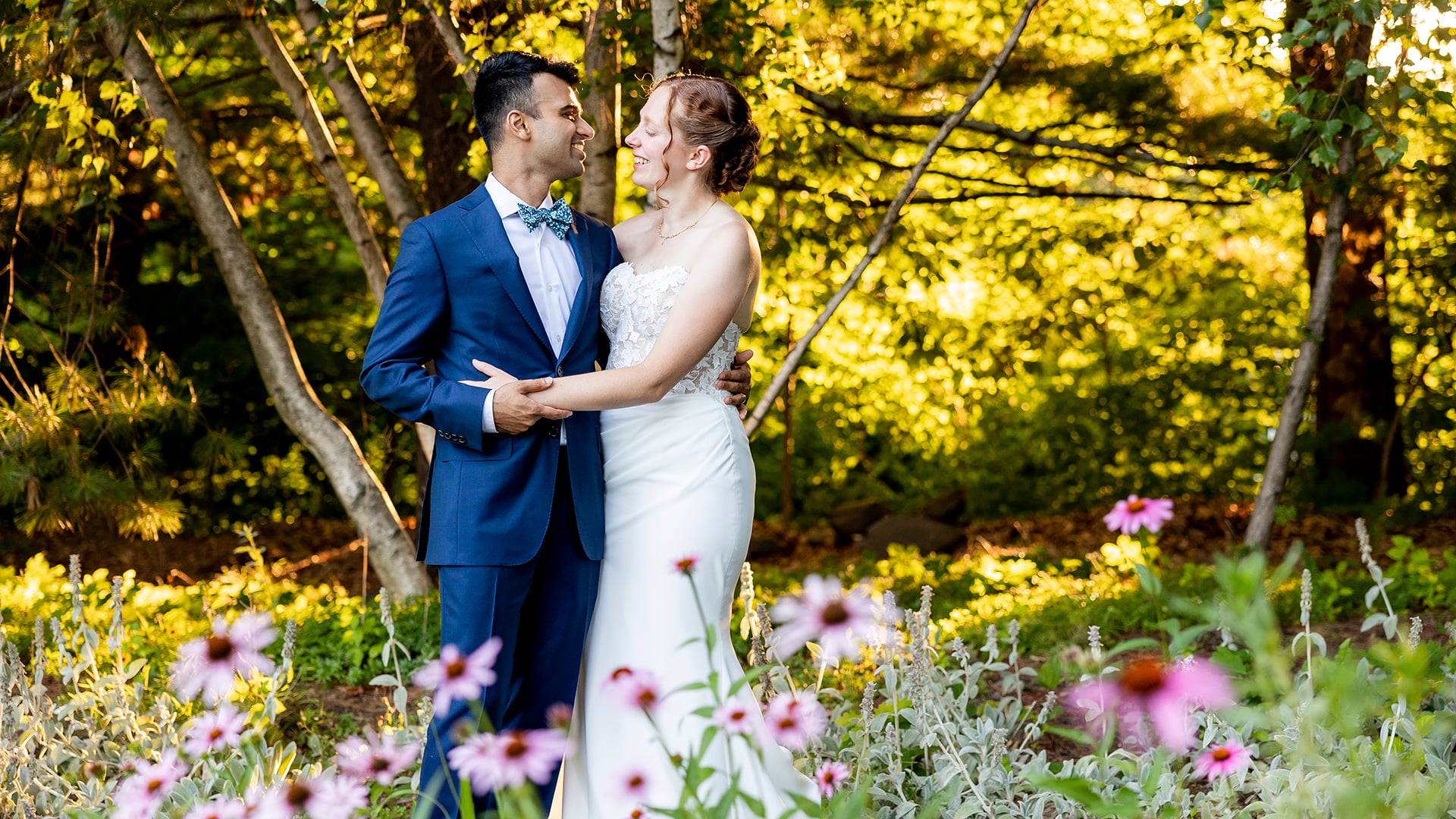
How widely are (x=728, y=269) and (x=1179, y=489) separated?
26.5 feet

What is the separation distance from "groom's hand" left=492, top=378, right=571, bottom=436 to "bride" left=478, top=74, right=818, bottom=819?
0.21 metres

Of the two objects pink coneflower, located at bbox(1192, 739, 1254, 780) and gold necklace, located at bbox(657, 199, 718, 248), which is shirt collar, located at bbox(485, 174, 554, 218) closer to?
gold necklace, located at bbox(657, 199, 718, 248)

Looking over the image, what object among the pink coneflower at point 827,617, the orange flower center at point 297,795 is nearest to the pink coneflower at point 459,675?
the orange flower center at point 297,795

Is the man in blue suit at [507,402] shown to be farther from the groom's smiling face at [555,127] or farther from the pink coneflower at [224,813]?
the pink coneflower at [224,813]

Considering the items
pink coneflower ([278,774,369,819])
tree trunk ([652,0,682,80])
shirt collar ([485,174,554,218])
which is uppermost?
tree trunk ([652,0,682,80])

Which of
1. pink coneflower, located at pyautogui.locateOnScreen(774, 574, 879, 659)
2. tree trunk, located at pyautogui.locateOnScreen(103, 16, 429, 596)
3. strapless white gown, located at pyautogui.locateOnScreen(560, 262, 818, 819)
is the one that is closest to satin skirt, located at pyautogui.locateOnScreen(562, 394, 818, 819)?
strapless white gown, located at pyautogui.locateOnScreen(560, 262, 818, 819)

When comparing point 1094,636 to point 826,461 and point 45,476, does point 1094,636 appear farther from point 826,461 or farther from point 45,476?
point 826,461

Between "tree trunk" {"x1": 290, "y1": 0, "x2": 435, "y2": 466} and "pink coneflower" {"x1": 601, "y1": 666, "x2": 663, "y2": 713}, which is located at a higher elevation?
"tree trunk" {"x1": 290, "y1": 0, "x2": 435, "y2": 466}

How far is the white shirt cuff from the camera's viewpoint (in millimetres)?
2201

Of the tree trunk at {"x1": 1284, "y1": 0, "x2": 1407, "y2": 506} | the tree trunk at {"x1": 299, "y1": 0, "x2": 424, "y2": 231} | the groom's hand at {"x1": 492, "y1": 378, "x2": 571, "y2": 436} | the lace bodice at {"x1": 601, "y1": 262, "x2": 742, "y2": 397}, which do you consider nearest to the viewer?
the groom's hand at {"x1": 492, "y1": 378, "x2": 571, "y2": 436}

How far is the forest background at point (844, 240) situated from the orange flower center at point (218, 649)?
2.42 metres

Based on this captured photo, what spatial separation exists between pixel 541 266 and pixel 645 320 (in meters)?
0.25

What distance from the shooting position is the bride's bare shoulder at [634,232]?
2676 millimetres

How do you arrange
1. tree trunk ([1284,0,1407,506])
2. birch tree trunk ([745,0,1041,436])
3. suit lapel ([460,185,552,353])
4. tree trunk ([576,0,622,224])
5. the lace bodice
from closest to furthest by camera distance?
suit lapel ([460,185,552,353]), the lace bodice, tree trunk ([576,0,622,224]), birch tree trunk ([745,0,1041,436]), tree trunk ([1284,0,1407,506])
